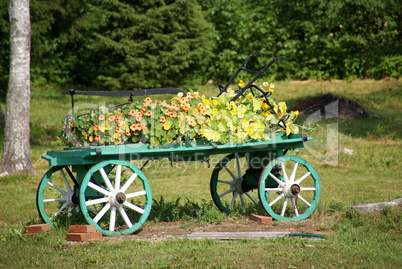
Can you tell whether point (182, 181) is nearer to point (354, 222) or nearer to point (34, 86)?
point (354, 222)

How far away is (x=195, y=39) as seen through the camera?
20.0 m

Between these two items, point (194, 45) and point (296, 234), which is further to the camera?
point (194, 45)

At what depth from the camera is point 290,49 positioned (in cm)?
2173

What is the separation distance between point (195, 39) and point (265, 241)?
16.2m

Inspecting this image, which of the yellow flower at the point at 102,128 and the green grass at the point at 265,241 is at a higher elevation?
the yellow flower at the point at 102,128

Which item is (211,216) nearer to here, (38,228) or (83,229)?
(83,229)

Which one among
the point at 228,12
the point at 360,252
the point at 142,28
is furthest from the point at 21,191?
the point at 228,12

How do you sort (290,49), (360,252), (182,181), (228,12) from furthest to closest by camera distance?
(228,12) → (290,49) → (182,181) → (360,252)

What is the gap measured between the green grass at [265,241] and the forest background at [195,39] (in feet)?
18.5

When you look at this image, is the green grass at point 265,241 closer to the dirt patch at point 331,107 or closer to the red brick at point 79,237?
the red brick at point 79,237

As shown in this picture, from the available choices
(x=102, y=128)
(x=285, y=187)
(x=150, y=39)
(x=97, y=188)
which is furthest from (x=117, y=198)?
(x=150, y=39)

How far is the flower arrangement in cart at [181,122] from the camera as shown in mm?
A: 4930

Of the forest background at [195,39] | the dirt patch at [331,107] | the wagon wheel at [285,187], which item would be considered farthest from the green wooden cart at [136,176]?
the forest background at [195,39]

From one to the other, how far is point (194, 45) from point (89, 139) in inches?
605
